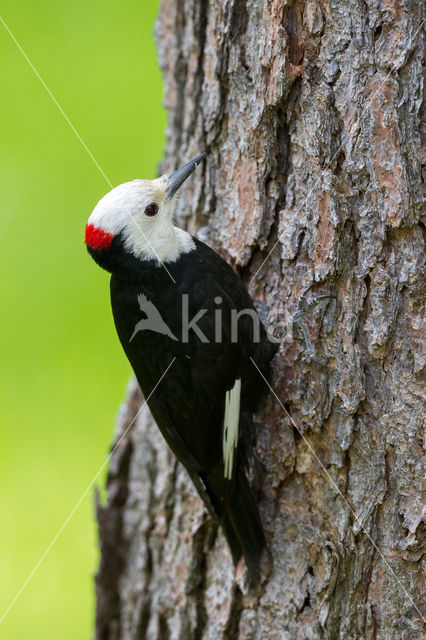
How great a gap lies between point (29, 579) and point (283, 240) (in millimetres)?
2240

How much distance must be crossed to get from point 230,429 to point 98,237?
81cm

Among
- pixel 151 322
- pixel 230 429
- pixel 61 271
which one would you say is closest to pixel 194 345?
pixel 151 322

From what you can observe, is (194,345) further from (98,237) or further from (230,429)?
(98,237)

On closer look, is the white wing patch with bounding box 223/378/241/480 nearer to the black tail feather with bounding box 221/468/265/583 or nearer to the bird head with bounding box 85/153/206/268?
the black tail feather with bounding box 221/468/265/583

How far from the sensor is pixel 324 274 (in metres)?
2.31

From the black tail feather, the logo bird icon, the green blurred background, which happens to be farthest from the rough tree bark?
the green blurred background

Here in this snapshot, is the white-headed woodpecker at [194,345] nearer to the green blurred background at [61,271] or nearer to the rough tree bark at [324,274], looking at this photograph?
the rough tree bark at [324,274]

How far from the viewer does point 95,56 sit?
4.07 meters

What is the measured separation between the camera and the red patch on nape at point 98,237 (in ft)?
8.27

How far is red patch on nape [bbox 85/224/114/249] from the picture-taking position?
8.27 ft

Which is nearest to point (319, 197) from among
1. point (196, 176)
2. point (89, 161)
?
point (196, 176)

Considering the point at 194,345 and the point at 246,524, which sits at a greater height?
the point at 194,345

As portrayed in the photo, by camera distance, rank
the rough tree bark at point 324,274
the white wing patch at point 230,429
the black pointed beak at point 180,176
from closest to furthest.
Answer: the rough tree bark at point 324,274 < the white wing patch at point 230,429 < the black pointed beak at point 180,176

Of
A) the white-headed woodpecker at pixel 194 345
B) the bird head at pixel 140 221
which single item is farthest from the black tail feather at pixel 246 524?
the bird head at pixel 140 221
